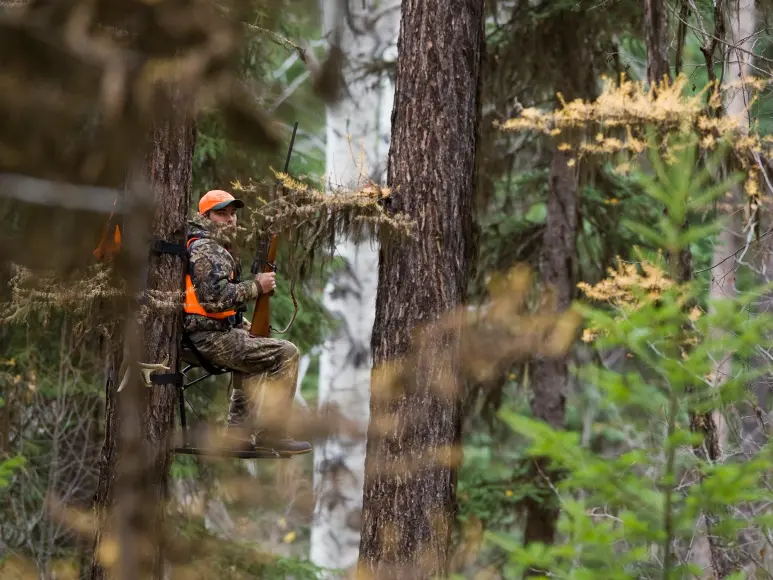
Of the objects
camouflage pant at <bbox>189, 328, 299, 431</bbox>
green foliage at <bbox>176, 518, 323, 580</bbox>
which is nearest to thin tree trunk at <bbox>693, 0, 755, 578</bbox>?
camouflage pant at <bbox>189, 328, 299, 431</bbox>

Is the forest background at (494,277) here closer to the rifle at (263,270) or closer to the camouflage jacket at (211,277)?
the rifle at (263,270)

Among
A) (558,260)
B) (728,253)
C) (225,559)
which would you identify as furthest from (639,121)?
(225,559)

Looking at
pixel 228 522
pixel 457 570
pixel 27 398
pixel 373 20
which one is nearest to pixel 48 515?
pixel 27 398

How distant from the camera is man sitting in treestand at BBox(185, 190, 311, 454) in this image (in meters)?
6.02

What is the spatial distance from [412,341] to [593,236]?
18.1 feet

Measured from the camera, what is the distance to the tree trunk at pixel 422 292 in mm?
6379

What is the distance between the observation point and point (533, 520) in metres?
10.1

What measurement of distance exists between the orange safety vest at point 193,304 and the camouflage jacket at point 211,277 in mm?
22

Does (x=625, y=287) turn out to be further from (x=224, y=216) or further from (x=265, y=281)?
(x=224, y=216)

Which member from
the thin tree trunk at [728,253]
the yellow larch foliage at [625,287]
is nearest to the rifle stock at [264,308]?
the yellow larch foliage at [625,287]

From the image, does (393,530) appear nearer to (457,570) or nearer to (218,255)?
(218,255)

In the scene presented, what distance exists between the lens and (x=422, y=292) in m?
6.47

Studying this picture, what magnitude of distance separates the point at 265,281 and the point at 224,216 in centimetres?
51

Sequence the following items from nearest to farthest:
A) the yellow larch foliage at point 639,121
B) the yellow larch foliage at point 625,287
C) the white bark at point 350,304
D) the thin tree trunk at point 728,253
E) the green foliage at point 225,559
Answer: the yellow larch foliage at point 625,287 < the thin tree trunk at point 728,253 < the yellow larch foliage at point 639,121 < the green foliage at point 225,559 < the white bark at point 350,304
